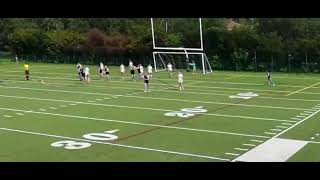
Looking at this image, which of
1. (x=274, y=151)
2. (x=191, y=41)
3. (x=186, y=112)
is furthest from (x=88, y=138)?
(x=191, y=41)

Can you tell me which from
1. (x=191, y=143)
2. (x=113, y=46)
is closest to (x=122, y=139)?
(x=191, y=143)

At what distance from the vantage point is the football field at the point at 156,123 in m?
11.7

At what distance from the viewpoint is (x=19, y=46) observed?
71.1 m

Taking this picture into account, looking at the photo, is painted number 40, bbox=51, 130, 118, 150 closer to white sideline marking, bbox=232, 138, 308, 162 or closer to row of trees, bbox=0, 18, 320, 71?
white sideline marking, bbox=232, 138, 308, 162

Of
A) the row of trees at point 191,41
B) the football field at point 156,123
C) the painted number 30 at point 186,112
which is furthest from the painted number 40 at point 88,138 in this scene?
the row of trees at point 191,41

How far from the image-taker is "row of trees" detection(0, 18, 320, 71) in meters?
49.9

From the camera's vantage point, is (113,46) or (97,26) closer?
(113,46)

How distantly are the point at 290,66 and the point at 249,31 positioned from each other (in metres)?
7.03

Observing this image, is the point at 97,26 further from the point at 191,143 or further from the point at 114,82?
the point at 191,143

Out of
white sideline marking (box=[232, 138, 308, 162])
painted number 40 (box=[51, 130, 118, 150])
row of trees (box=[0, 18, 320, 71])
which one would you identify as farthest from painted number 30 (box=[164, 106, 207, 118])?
row of trees (box=[0, 18, 320, 71])

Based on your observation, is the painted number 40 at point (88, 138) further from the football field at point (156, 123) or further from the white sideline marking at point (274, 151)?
the white sideline marking at point (274, 151)

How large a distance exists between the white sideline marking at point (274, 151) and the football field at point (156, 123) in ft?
0.16
